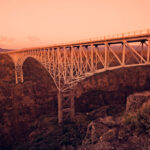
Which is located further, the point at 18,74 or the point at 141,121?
the point at 18,74

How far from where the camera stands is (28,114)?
3588 centimetres

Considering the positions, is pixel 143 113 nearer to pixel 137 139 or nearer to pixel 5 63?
pixel 137 139

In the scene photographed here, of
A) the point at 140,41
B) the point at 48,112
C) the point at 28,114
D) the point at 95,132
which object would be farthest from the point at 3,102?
the point at 140,41

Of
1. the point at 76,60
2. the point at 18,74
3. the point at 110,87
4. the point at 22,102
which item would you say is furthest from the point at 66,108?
the point at 110,87

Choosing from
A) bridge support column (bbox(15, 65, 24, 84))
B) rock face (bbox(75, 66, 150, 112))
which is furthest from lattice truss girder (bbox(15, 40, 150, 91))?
rock face (bbox(75, 66, 150, 112))

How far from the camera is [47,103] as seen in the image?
39906 mm

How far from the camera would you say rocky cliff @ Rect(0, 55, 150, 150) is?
2389 cm

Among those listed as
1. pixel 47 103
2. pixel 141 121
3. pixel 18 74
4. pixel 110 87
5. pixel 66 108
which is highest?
pixel 18 74

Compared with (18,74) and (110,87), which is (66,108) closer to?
(18,74)

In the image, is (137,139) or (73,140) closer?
(137,139)

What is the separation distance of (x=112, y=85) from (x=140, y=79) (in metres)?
11.9

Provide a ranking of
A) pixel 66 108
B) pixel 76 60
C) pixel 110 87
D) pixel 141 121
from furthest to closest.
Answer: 1. pixel 110 87
2. pixel 66 108
3. pixel 76 60
4. pixel 141 121

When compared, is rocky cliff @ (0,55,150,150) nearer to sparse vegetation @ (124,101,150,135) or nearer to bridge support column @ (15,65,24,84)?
bridge support column @ (15,65,24,84)

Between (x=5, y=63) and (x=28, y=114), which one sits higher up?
(x=5, y=63)
